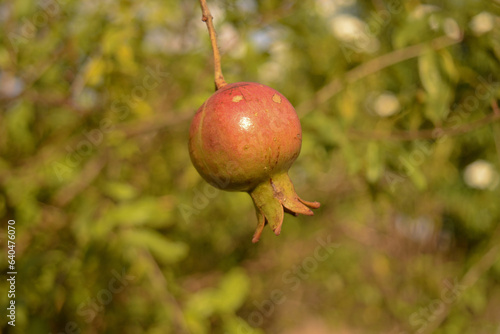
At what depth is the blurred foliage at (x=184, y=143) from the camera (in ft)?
4.54

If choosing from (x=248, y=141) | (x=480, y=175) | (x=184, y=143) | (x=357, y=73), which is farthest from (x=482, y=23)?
(x=184, y=143)

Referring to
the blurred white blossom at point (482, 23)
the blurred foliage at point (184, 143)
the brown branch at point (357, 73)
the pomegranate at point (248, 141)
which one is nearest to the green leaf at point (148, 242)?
the blurred foliage at point (184, 143)

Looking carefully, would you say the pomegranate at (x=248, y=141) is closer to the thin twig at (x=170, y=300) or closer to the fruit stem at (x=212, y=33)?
the fruit stem at (x=212, y=33)

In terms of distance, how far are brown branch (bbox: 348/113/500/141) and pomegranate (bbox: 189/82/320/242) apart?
742 millimetres

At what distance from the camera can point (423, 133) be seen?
4.34 ft

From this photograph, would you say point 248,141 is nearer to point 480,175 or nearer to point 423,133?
point 423,133

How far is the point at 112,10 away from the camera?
1711mm

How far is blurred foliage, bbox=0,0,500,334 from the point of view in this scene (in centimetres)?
138

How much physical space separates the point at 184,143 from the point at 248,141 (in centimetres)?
182

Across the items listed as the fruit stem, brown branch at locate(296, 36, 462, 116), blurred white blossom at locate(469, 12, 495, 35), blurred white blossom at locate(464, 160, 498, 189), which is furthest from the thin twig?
blurred white blossom at locate(464, 160, 498, 189)

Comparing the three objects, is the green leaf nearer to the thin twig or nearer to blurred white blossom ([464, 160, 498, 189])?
the thin twig

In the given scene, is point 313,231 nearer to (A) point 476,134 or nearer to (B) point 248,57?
(A) point 476,134

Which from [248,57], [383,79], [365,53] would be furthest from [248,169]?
[383,79]

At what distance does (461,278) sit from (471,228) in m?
0.28
